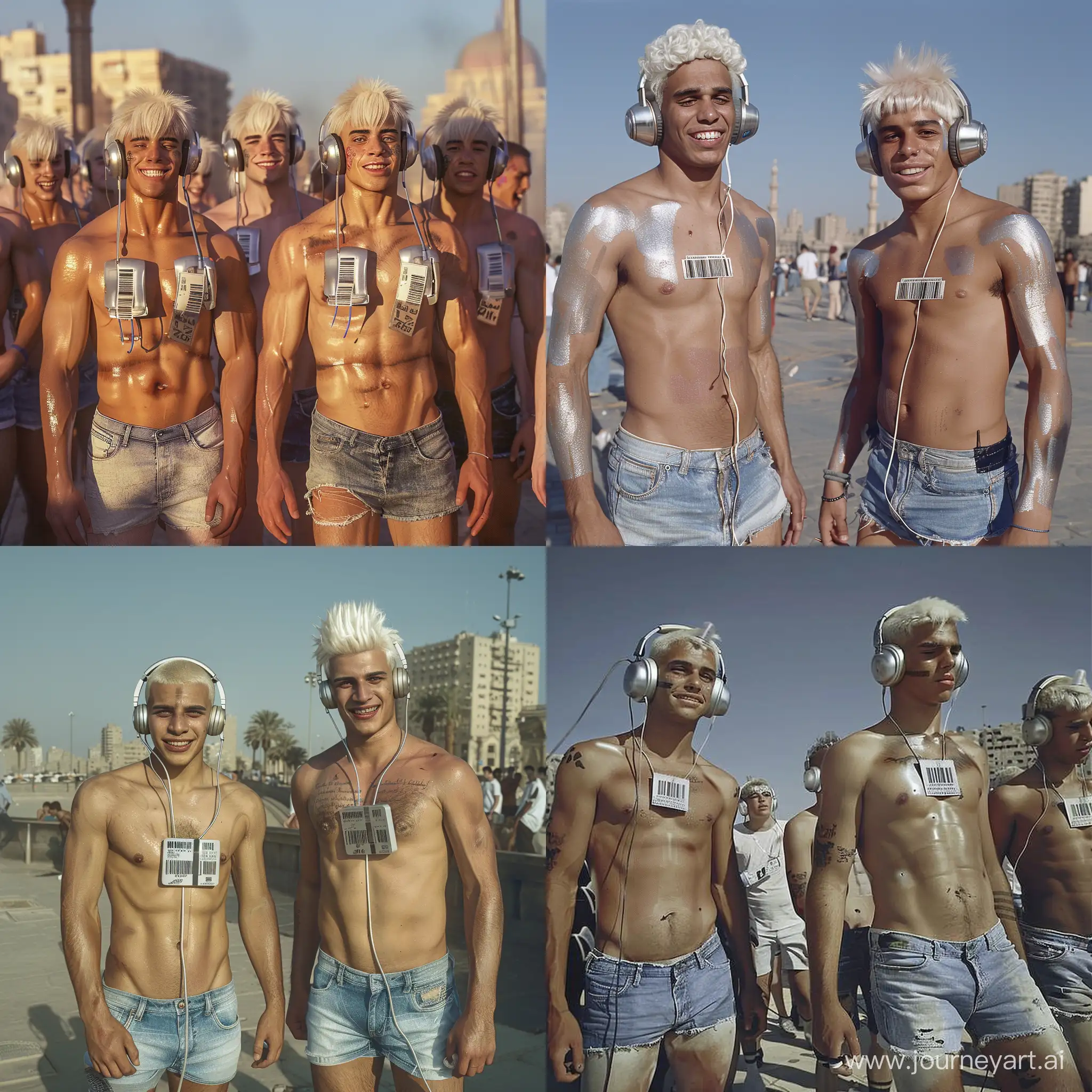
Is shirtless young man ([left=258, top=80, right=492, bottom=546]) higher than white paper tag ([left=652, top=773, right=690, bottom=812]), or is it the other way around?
shirtless young man ([left=258, top=80, right=492, bottom=546])

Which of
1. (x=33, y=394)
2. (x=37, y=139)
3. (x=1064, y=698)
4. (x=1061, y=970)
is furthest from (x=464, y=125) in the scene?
(x=1061, y=970)

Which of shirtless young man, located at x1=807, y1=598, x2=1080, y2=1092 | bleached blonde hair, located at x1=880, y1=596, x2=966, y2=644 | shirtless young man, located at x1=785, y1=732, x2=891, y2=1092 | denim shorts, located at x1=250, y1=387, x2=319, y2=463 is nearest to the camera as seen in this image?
shirtless young man, located at x1=807, y1=598, x2=1080, y2=1092

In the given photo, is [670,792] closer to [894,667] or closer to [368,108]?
[894,667]

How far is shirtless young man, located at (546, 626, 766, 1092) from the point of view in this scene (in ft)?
14.8

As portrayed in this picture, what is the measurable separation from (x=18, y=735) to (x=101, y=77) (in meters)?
3.99

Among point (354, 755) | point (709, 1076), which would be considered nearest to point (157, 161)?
point (354, 755)

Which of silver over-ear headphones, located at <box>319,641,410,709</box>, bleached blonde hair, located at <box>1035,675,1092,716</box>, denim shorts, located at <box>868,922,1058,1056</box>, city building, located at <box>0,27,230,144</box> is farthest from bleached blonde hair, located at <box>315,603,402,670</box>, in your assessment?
city building, located at <box>0,27,230,144</box>

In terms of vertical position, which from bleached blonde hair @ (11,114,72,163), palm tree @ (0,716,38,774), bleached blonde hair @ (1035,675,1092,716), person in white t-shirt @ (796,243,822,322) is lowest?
palm tree @ (0,716,38,774)

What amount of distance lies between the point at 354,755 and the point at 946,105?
2.73 meters

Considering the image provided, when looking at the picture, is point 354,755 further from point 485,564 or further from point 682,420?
point 682,420

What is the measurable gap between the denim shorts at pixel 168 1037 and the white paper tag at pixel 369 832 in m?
0.61

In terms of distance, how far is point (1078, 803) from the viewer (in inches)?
188

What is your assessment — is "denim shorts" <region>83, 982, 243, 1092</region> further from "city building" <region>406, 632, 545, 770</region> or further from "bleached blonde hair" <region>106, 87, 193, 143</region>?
"bleached blonde hair" <region>106, 87, 193, 143</region>

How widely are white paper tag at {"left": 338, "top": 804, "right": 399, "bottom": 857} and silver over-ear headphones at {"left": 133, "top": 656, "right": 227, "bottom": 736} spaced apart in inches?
20.4
